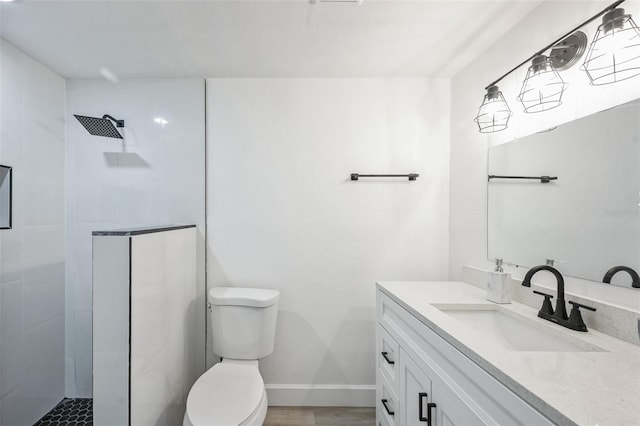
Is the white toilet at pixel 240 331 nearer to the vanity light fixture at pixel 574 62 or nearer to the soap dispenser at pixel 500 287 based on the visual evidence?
the soap dispenser at pixel 500 287

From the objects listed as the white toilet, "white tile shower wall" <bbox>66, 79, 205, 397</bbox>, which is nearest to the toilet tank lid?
the white toilet

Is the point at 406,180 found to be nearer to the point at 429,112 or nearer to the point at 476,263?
the point at 429,112

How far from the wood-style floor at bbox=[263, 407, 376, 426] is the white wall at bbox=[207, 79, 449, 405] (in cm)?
30

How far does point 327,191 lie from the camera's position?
2.13 metres

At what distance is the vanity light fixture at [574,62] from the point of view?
97 cm

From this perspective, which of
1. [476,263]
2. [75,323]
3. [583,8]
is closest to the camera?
[583,8]

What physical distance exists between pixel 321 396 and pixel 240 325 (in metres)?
0.83

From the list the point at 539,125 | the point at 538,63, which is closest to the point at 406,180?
the point at 539,125

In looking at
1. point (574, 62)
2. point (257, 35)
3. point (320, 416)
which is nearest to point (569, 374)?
point (574, 62)

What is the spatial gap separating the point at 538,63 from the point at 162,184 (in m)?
2.30

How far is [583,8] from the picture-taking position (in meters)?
1.16

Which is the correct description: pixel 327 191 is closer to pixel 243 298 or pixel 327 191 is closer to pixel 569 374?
pixel 243 298

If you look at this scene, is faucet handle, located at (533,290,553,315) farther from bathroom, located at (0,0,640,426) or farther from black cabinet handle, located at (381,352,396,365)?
bathroom, located at (0,0,640,426)

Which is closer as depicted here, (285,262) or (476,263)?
(476,263)
